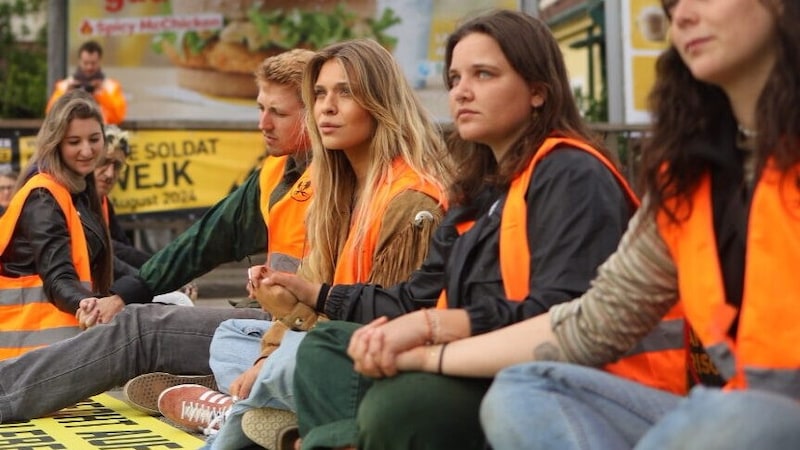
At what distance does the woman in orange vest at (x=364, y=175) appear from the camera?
5000 mm

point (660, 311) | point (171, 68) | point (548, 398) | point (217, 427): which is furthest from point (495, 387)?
point (171, 68)

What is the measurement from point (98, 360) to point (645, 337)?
3.27 metres

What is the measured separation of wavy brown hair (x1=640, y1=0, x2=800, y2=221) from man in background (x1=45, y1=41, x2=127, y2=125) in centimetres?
1064

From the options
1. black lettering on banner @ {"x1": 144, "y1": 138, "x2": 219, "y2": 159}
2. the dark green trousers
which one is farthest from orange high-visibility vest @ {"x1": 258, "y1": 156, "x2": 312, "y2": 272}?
black lettering on banner @ {"x1": 144, "y1": 138, "x2": 219, "y2": 159}

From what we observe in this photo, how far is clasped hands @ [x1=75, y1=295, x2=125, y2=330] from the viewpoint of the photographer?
21.3 feet

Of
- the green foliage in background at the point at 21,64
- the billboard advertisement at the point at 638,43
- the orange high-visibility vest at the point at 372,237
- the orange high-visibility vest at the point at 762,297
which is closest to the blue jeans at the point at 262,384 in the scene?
the orange high-visibility vest at the point at 372,237

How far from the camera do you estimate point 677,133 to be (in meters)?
3.20

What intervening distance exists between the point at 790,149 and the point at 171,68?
43.7 ft

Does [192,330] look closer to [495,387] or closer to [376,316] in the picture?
[376,316]

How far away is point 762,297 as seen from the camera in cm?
289

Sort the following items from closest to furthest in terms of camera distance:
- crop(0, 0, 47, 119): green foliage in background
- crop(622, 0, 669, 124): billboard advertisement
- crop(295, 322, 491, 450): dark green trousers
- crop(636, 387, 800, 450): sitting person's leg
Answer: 1. crop(636, 387, 800, 450): sitting person's leg
2. crop(295, 322, 491, 450): dark green trousers
3. crop(622, 0, 669, 124): billboard advertisement
4. crop(0, 0, 47, 119): green foliage in background

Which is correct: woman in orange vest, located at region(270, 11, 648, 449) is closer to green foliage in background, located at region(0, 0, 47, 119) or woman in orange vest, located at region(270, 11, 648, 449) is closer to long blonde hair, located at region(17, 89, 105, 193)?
long blonde hair, located at region(17, 89, 105, 193)

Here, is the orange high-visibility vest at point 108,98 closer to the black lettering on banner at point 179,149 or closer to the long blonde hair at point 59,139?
the black lettering on banner at point 179,149

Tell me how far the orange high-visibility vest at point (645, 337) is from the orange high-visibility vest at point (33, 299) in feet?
11.0
